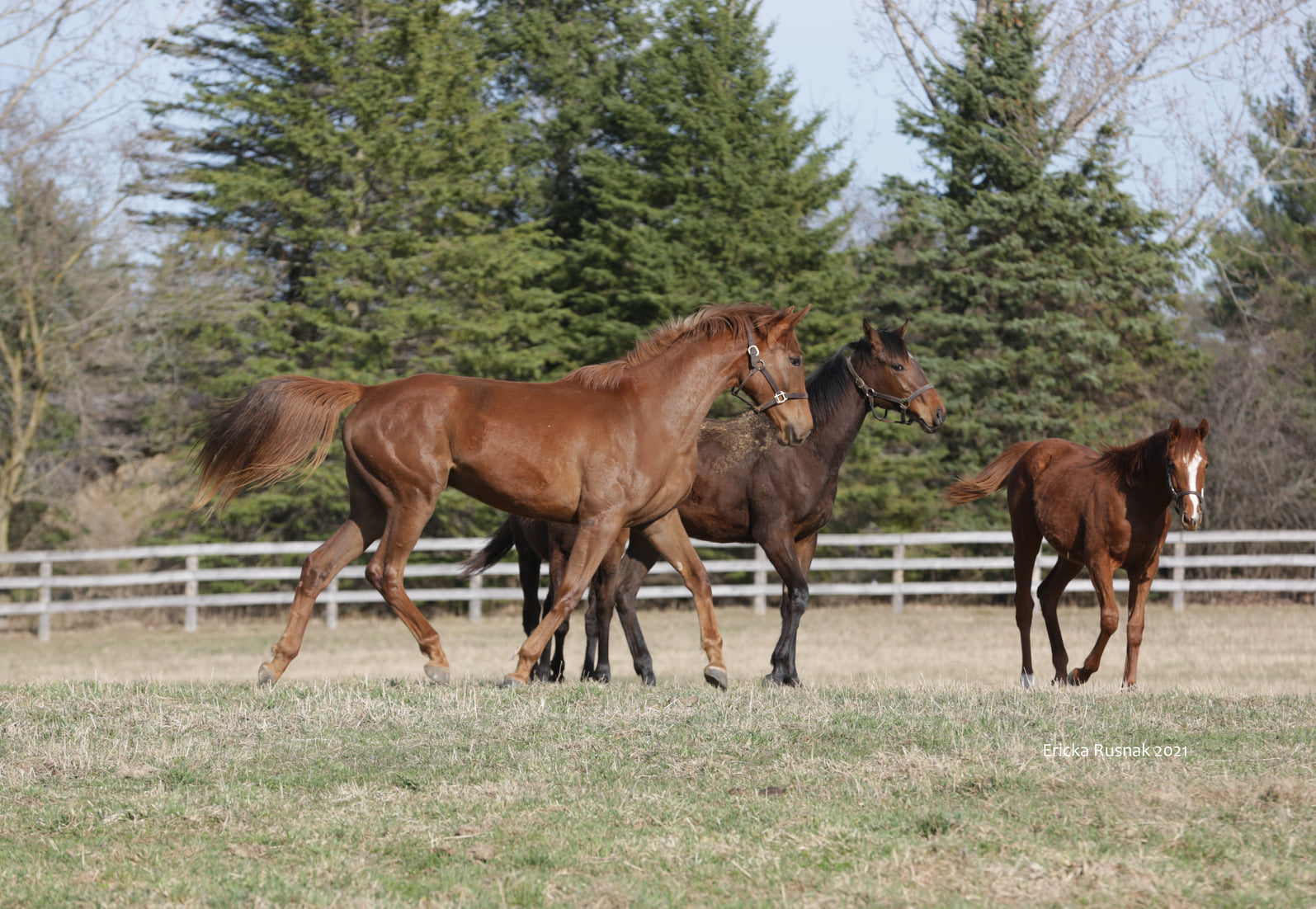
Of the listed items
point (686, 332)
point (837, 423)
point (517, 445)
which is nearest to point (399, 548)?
point (517, 445)

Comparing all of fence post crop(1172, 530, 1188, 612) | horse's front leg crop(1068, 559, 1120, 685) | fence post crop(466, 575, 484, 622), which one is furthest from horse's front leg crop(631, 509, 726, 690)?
fence post crop(1172, 530, 1188, 612)

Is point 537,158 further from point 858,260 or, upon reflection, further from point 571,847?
point 571,847

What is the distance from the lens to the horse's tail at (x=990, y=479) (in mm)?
10109

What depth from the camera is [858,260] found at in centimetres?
2448

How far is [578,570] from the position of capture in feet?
23.6

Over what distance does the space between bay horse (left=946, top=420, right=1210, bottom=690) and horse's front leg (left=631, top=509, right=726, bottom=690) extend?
2492 mm

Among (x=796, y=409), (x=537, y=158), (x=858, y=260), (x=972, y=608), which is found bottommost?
(x=972, y=608)

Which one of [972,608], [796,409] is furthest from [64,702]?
[972,608]

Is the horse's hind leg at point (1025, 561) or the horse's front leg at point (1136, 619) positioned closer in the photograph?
the horse's front leg at point (1136, 619)

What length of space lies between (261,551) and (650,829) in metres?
16.1

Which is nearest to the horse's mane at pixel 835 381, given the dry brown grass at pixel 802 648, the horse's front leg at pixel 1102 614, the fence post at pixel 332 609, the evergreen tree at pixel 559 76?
the horse's front leg at pixel 1102 614

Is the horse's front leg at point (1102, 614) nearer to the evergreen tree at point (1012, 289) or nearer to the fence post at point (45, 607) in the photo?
the evergreen tree at point (1012, 289)

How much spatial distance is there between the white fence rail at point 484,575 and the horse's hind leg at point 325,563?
9.22 meters

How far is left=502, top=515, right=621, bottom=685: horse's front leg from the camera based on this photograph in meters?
7.20
